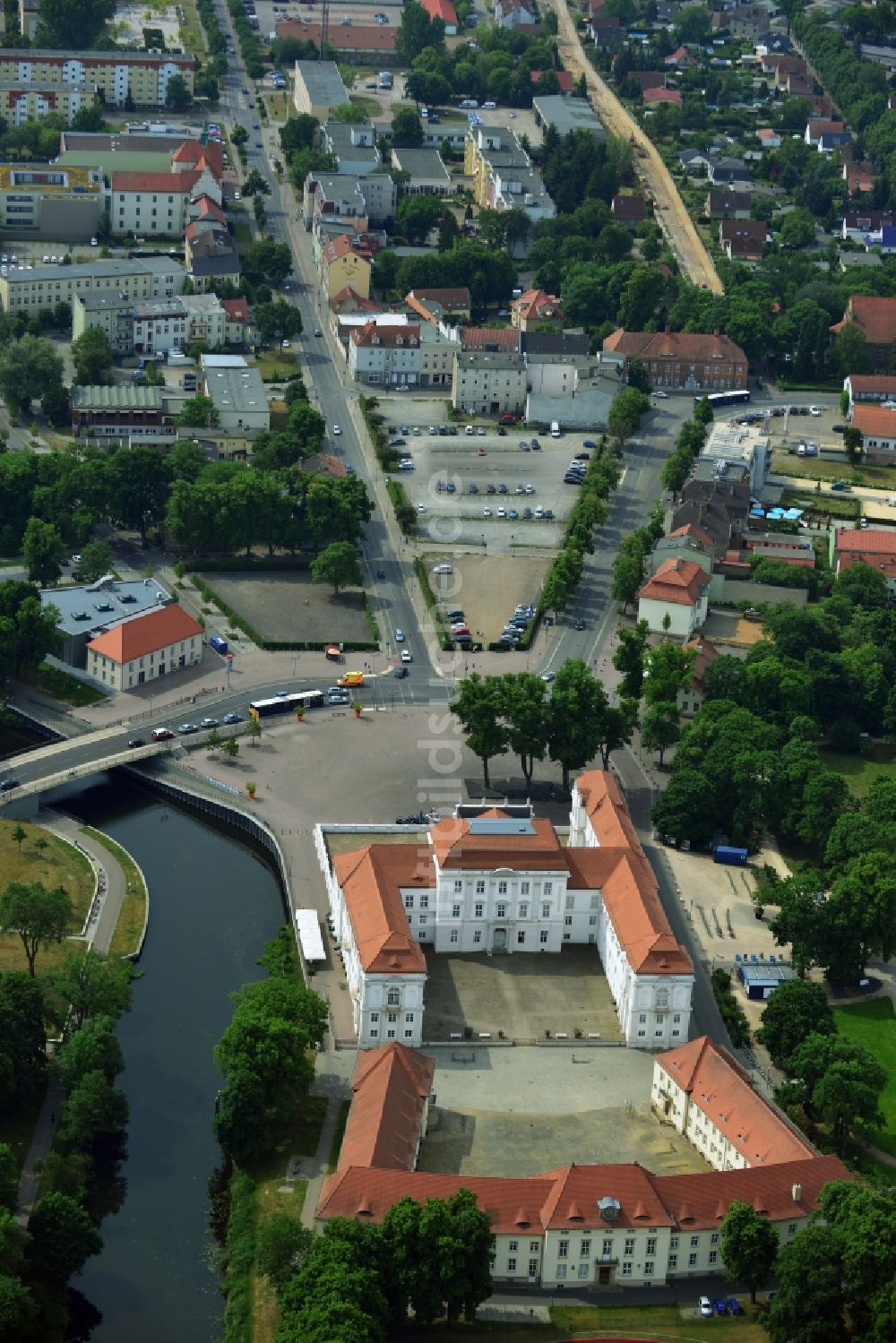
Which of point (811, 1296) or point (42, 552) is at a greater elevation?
point (42, 552)

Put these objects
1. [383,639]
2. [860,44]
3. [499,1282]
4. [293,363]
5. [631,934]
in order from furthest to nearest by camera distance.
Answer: [860,44]
[293,363]
[383,639]
[631,934]
[499,1282]

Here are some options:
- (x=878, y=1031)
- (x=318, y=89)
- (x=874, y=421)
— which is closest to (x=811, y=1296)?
(x=878, y=1031)

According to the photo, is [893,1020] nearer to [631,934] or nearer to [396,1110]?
[631,934]

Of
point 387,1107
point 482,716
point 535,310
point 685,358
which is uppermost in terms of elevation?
point 535,310

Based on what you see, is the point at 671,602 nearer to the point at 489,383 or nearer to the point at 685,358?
the point at 489,383

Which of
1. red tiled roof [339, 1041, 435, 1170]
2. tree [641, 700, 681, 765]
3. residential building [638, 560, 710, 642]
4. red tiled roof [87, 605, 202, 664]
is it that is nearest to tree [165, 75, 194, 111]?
residential building [638, 560, 710, 642]

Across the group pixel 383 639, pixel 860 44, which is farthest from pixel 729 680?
pixel 860 44
